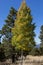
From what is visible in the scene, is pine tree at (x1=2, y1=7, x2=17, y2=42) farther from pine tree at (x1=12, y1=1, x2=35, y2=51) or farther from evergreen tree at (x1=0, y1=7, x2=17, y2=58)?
pine tree at (x1=12, y1=1, x2=35, y2=51)

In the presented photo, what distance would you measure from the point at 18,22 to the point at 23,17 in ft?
3.70

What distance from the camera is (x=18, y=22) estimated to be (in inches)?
1438

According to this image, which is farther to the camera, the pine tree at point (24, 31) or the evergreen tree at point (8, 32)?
the evergreen tree at point (8, 32)

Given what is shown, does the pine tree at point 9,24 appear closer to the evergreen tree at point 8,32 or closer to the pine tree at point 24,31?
the evergreen tree at point 8,32

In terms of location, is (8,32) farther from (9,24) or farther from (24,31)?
(24,31)

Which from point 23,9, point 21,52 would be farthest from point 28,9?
point 21,52

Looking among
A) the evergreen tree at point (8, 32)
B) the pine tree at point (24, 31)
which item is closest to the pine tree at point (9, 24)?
the evergreen tree at point (8, 32)

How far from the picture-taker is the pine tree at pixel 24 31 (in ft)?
118

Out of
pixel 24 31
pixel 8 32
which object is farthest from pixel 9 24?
pixel 24 31

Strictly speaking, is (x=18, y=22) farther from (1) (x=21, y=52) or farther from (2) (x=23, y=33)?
(1) (x=21, y=52)

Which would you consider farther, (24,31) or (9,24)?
(9,24)

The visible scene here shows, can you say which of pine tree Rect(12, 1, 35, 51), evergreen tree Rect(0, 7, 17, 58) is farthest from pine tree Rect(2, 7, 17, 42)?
pine tree Rect(12, 1, 35, 51)

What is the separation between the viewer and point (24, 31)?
1425 inches

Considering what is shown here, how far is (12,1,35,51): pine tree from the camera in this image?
36.0m
